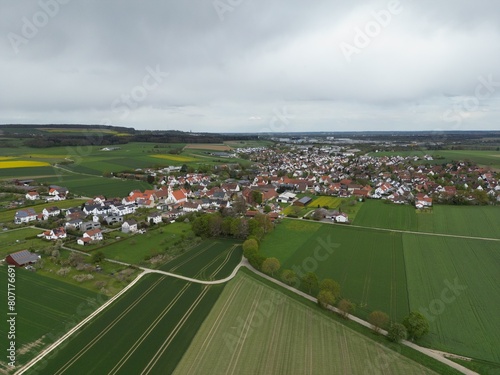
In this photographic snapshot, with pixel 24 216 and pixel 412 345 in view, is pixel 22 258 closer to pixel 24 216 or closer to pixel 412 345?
pixel 24 216

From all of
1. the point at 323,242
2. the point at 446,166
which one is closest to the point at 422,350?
the point at 323,242

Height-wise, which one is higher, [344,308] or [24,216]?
[344,308]

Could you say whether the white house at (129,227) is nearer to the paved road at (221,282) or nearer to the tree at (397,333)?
the paved road at (221,282)

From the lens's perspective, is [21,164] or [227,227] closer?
[227,227]

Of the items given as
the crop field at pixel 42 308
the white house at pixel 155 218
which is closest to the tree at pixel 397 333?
the crop field at pixel 42 308

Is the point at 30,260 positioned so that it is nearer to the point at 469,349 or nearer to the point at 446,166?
the point at 469,349

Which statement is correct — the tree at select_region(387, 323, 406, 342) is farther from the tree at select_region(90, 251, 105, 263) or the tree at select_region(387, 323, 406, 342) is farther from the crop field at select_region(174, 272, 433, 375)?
the tree at select_region(90, 251, 105, 263)

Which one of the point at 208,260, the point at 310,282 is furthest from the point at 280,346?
the point at 208,260

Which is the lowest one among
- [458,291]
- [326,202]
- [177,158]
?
[326,202]
